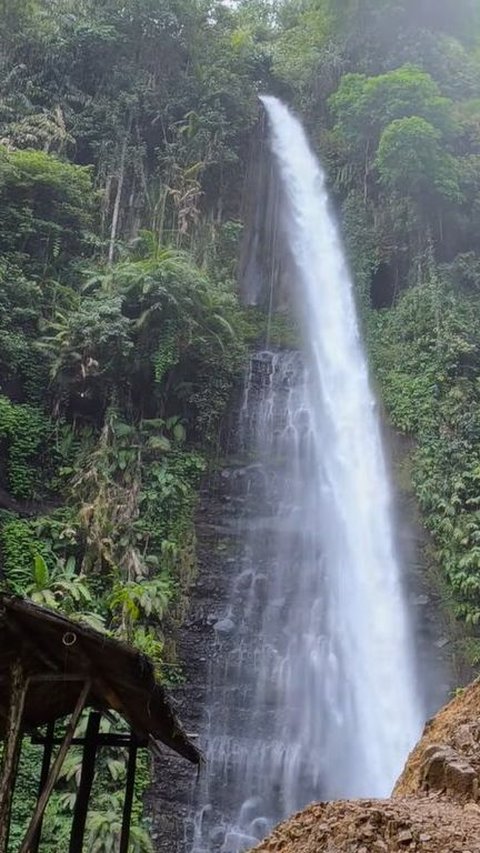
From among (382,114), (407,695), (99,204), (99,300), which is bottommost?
(407,695)

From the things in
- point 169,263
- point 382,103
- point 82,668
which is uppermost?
point 382,103

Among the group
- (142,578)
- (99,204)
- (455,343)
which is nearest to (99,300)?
(99,204)

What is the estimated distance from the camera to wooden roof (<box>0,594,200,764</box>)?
4.55 m

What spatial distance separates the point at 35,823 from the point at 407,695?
940 centimetres

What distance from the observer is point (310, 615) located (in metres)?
13.7

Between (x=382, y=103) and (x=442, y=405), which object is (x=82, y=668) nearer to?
(x=442, y=405)

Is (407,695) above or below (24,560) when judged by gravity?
below

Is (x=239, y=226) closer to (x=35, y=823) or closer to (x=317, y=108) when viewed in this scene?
(x=317, y=108)

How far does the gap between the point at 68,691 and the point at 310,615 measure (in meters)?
8.37

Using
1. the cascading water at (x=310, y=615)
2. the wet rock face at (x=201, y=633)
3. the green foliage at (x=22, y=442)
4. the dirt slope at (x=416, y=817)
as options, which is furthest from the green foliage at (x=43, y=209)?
the dirt slope at (x=416, y=817)

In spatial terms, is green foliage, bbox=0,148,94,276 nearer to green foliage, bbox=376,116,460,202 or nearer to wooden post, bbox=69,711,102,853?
green foliage, bbox=376,116,460,202

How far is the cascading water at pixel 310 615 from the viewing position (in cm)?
1132

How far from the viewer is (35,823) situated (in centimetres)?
465

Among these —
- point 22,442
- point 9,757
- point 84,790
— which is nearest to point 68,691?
point 84,790
